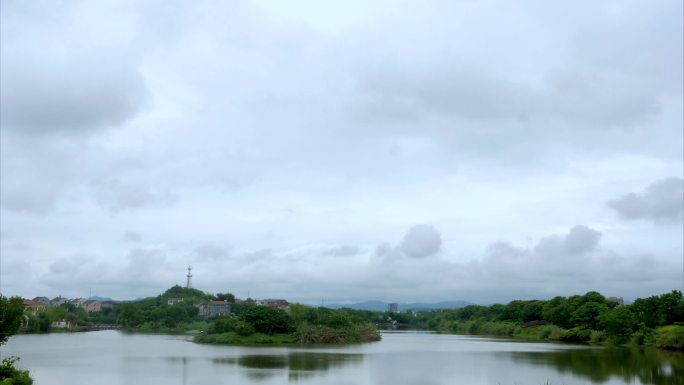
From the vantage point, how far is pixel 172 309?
280 ft

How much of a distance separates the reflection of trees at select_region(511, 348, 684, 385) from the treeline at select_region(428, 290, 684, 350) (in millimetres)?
5655

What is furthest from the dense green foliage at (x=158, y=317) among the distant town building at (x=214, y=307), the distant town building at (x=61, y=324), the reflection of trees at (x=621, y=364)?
the reflection of trees at (x=621, y=364)

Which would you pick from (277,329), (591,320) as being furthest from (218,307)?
(591,320)

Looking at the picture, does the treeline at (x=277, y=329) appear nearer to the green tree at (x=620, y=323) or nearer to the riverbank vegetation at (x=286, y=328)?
the riverbank vegetation at (x=286, y=328)

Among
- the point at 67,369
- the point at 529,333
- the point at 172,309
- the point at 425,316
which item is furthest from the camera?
the point at 425,316

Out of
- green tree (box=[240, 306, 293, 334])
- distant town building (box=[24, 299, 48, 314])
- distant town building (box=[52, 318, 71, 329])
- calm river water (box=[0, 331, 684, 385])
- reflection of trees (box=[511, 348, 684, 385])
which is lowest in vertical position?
reflection of trees (box=[511, 348, 684, 385])

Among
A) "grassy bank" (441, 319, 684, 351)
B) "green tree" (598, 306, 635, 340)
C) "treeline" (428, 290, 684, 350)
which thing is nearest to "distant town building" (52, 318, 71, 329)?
"grassy bank" (441, 319, 684, 351)

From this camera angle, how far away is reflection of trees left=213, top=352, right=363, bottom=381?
81.9ft

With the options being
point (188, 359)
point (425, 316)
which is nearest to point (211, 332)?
point (188, 359)

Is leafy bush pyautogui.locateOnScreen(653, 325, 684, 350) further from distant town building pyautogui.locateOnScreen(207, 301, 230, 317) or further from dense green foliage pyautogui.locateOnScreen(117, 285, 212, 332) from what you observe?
distant town building pyautogui.locateOnScreen(207, 301, 230, 317)

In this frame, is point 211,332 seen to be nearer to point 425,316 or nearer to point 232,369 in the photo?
point 232,369

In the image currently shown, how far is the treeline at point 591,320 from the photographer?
45.3 meters

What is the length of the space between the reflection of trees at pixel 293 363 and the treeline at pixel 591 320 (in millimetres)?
23937

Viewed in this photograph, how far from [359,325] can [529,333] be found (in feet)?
75.6
